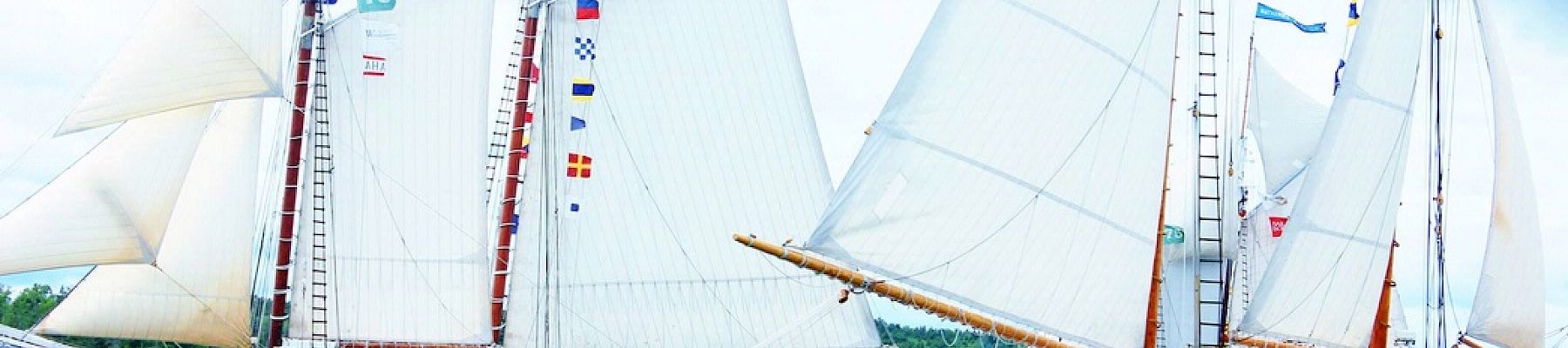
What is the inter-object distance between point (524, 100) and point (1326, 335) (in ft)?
53.6

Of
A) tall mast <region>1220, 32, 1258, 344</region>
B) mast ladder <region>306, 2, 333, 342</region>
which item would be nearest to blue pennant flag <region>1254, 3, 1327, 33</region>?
tall mast <region>1220, 32, 1258, 344</region>

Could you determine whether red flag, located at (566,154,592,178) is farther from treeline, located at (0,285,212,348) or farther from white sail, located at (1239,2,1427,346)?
treeline, located at (0,285,212,348)

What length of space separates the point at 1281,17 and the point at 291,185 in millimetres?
24220

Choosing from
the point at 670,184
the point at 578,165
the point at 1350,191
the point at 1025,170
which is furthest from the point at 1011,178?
the point at 578,165

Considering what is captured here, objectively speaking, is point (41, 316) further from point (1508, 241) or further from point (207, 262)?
point (1508, 241)

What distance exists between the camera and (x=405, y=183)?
156 feet

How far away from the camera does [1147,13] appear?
39.0 meters

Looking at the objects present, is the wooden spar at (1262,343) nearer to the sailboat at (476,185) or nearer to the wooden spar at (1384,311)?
the wooden spar at (1384,311)

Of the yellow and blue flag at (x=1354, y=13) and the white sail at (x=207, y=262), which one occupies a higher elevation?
the yellow and blue flag at (x=1354, y=13)

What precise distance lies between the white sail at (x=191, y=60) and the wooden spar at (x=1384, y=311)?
19440 millimetres

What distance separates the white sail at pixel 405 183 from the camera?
156 feet

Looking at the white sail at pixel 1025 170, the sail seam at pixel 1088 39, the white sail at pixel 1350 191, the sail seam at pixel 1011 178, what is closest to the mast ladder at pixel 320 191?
the white sail at pixel 1025 170

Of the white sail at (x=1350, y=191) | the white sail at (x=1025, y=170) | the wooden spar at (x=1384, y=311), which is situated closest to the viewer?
the white sail at (x=1025, y=170)

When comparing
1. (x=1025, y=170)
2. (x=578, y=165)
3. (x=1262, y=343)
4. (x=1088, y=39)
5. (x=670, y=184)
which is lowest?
(x=1262, y=343)
